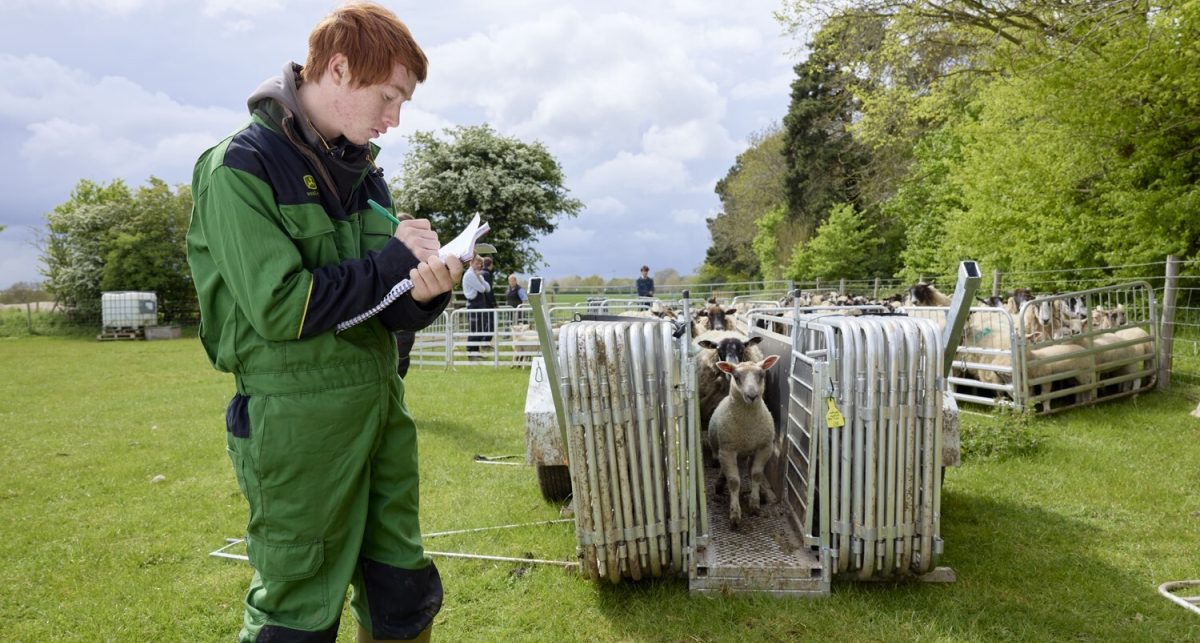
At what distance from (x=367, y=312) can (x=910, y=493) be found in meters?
3.13

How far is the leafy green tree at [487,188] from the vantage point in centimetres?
3378

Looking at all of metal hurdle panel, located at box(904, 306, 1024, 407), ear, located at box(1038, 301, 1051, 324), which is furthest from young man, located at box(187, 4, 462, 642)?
ear, located at box(1038, 301, 1051, 324)

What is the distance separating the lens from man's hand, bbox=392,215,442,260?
180 centimetres

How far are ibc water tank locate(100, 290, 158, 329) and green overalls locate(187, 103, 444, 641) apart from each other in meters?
32.2

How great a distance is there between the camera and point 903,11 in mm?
14883

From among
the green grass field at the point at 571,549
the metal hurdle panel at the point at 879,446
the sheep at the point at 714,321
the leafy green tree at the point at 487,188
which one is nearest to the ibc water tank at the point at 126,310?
the leafy green tree at the point at 487,188

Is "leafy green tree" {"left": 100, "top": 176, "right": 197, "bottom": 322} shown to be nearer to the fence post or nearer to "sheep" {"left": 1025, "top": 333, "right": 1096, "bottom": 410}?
"sheep" {"left": 1025, "top": 333, "right": 1096, "bottom": 410}

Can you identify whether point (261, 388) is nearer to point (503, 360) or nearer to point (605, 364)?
point (605, 364)

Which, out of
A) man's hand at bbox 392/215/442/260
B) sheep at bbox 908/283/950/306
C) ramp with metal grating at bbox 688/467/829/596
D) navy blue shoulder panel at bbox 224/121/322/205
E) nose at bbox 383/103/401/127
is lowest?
ramp with metal grating at bbox 688/467/829/596

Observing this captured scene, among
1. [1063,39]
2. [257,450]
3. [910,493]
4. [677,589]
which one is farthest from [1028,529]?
[1063,39]

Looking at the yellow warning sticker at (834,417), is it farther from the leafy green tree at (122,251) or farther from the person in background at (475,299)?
the leafy green tree at (122,251)

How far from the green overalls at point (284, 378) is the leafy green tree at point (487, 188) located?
3153cm

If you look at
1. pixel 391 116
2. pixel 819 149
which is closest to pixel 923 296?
pixel 391 116

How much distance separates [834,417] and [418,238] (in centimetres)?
262
